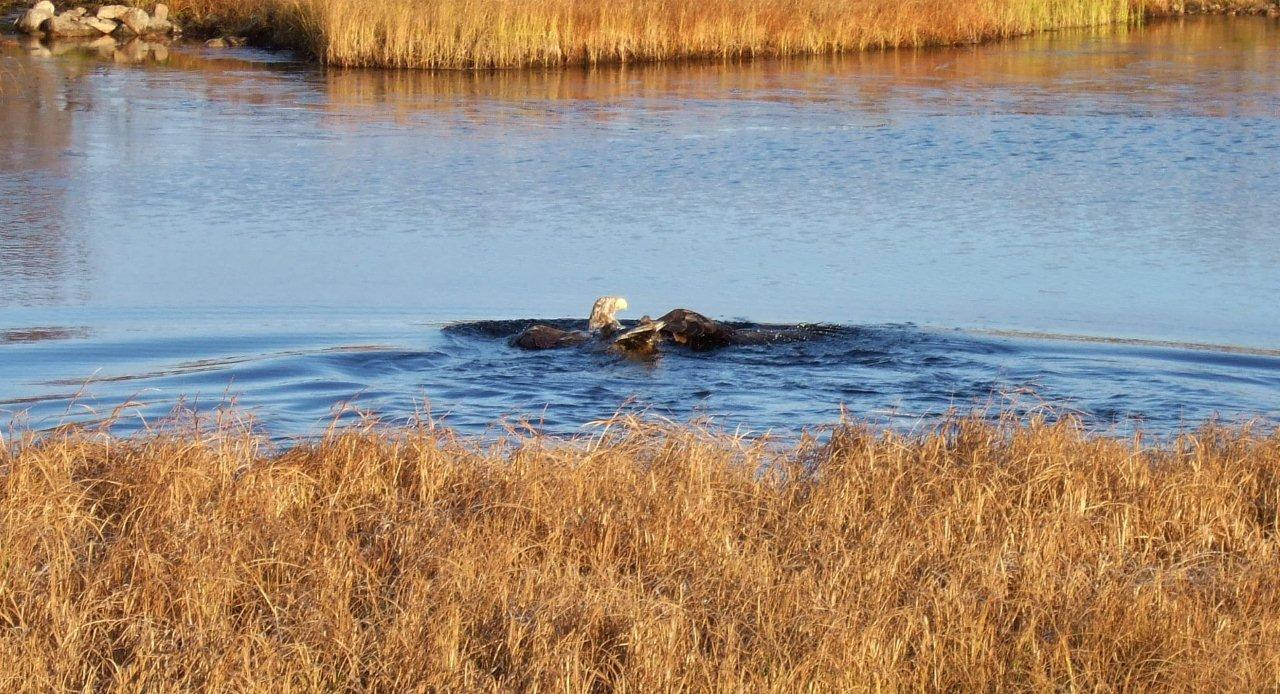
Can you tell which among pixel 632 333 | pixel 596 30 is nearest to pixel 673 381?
pixel 632 333

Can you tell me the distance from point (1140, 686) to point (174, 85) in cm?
2117

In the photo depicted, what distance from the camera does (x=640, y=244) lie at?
12.1 metres

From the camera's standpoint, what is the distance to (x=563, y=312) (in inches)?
397

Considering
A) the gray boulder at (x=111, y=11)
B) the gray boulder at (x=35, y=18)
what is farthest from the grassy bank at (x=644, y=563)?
the gray boulder at (x=111, y=11)

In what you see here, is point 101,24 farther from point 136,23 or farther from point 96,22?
point 136,23

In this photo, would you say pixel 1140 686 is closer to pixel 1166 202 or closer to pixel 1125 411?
pixel 1125 411

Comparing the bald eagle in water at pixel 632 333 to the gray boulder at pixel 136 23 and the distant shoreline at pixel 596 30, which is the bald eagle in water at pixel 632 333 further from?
the gray boulder at pixel 136 23

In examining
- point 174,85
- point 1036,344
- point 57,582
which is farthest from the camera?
A: point 174,85

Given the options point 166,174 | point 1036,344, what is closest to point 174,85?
point 166,174

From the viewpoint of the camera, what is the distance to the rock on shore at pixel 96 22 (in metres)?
31.2

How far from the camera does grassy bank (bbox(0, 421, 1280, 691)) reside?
426cm

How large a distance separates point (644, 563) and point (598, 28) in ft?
73.0

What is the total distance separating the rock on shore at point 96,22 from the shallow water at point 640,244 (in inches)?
371

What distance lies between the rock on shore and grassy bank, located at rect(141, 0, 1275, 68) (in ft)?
7.48
